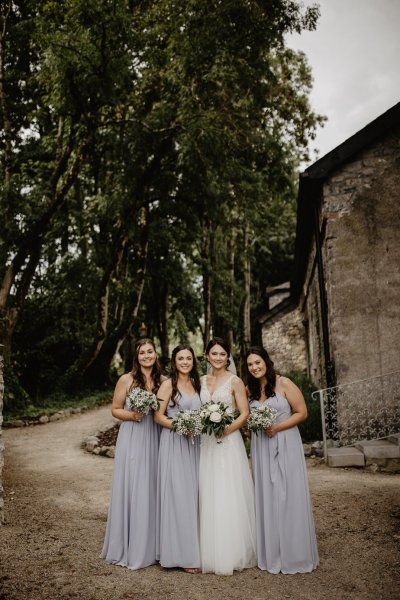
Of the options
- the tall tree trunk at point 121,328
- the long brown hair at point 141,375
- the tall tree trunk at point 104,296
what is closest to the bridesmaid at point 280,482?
the long brown hair at point 141,375

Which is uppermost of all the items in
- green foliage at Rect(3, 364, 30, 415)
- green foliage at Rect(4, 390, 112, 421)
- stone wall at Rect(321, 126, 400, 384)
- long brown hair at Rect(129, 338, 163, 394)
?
stone wall at Rect(321, 126, 400, 384)

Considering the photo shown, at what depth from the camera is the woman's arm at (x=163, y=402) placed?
14.7ft

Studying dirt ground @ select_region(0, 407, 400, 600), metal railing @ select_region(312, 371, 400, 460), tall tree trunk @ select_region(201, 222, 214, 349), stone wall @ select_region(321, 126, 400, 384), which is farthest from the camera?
A: tall tree trunk @ select_region(201, 222, 214, 349)

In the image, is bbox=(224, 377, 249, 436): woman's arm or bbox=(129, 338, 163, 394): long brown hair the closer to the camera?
bbox=(224, 377, 249, 436): woman's arm

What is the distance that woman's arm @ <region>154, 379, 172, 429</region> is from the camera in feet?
14.7

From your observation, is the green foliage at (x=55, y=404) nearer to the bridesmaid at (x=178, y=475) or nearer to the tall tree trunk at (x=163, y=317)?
the tall tree trunk at (x=163, y=317)

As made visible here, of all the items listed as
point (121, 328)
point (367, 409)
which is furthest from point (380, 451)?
Result: point (121, 328)

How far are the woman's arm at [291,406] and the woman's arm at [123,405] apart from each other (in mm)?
1300

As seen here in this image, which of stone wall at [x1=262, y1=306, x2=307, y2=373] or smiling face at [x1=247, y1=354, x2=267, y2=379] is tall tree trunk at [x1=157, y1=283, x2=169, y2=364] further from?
smiling face at [x1=247, y1=354, x2=267, y2=379]

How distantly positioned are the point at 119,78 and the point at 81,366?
10.3m

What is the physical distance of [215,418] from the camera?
420 cm

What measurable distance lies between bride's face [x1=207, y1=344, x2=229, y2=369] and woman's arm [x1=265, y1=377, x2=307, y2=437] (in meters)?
0.59

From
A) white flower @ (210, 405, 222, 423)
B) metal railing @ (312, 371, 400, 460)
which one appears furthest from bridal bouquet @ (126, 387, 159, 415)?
metal railing @ (312, 371, 400, 460)

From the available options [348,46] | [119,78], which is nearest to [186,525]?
[119,78]
